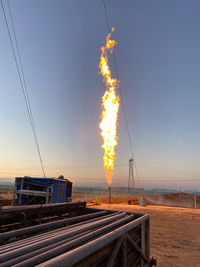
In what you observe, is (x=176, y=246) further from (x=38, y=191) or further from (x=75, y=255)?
(x=38, y=191)

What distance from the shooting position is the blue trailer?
14.4 meters

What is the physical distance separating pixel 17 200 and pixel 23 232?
572 inches

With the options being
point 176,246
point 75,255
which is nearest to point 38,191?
point 176,246

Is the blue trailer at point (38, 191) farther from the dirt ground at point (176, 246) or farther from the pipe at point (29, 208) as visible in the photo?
the pipe at point (29, 208)

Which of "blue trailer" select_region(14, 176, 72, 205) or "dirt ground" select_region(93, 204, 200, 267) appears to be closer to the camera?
"dirt ground" select_region(93, 204, 200, 267)

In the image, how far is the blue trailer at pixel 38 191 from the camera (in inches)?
566

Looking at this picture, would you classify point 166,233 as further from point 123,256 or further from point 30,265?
point 30,265

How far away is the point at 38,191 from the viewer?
47.6 ft

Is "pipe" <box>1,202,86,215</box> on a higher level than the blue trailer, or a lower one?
higher

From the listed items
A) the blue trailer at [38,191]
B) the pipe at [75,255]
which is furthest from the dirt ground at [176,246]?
the blue trailer at [38,191]

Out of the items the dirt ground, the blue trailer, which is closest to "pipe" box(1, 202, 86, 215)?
the dirt ground

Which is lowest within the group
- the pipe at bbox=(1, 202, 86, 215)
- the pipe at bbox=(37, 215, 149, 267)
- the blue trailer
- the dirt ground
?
the dirt ground

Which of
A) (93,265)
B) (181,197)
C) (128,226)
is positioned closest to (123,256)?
(128,226)

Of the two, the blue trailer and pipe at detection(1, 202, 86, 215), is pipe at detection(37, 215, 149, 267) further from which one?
the blue trailer
